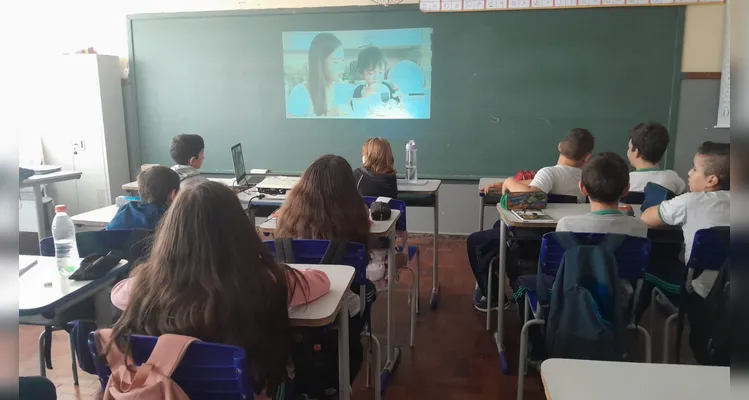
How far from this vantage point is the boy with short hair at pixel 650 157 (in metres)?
2.91

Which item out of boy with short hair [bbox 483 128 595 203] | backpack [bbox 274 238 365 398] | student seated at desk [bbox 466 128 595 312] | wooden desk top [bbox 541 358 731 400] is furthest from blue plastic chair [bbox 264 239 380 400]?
boy with short hair [bbox 483 128 595 203]

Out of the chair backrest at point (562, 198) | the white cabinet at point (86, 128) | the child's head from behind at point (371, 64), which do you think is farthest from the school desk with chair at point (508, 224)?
the white cabinet at point (86, 128)

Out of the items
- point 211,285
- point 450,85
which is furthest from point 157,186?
point 450,85

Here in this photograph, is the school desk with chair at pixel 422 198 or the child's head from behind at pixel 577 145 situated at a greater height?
the child's head from behind at pixel 577 145

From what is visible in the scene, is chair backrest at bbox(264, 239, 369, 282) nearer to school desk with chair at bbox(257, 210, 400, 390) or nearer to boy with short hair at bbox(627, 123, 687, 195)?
school desk with chair at bbox(257, 210, 400, 390)

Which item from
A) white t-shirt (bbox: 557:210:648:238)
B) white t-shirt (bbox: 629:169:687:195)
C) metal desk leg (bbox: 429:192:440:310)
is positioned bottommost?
metal desk leg (bbox: 429:192:440:310)

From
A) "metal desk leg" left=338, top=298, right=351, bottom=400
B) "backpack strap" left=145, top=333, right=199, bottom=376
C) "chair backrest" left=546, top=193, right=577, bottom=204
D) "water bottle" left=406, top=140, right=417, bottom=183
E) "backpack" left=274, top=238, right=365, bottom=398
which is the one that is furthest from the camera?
"water bottle" left=406, top=140, right=417, bottom=183

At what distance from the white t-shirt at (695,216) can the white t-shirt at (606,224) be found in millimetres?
242

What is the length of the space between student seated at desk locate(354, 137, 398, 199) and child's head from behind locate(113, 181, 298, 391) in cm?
192

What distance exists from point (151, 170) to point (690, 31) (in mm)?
4310

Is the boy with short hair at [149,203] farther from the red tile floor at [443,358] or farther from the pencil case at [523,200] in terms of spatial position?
the pencil case at [523,200]

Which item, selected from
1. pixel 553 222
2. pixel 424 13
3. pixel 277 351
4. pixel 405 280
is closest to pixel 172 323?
pixel 277 351

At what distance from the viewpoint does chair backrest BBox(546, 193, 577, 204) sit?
303 cm

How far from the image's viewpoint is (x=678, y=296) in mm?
2445
